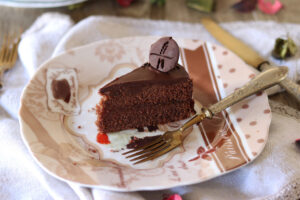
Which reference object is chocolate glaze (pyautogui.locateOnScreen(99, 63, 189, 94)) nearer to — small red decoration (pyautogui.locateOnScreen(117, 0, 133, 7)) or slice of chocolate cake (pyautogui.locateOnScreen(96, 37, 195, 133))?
slice of chocolate cake (pyautogui.locateOnScreen(96, 37, 195, 133))

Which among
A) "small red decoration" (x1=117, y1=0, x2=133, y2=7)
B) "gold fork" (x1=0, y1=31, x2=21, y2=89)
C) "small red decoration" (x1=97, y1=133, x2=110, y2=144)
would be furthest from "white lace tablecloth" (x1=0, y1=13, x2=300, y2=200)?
"small red decoration" (x1=117, y1=0, x2=133, y2=7)

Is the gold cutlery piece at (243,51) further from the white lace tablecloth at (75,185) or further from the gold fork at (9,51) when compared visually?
the gold fork at (9,51)

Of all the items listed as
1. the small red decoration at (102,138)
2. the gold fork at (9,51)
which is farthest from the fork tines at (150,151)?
the gold fork at (9,51)

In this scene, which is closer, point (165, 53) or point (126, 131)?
point (165, 53)

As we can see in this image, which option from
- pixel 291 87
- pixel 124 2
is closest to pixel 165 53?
pixel 291 87

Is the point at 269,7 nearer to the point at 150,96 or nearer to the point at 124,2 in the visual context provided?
the point at 124,2
